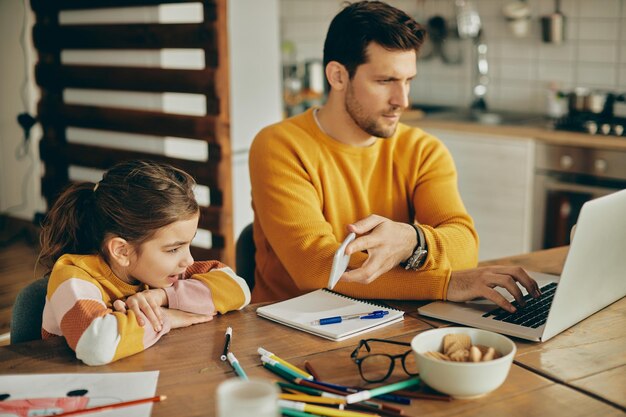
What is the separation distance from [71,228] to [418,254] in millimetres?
765

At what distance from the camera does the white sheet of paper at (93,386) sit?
119cm

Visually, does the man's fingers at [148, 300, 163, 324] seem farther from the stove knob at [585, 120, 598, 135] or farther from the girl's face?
the stove knob at [585, 120, 598, 135]

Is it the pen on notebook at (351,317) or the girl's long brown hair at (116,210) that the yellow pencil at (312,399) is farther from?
the girl's long brown hair at (116,210)

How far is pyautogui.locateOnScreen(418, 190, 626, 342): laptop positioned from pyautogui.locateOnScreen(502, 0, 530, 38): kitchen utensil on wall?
283cm

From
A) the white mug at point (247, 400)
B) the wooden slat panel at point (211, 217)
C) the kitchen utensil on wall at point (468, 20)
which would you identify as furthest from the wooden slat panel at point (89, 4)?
the white mug at point (247, 400)

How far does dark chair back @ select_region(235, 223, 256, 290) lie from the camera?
6.91ft

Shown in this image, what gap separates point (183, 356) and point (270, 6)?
2.64 m

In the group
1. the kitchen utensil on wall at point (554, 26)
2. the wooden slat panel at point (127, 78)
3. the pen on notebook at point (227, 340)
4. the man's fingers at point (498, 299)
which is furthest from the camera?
the kitchen utensil on wall at point (554, 26)

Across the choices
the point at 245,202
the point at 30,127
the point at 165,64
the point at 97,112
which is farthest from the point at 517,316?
the point at 30,127

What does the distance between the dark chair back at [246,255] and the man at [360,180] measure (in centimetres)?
3

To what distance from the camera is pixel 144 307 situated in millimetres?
1467

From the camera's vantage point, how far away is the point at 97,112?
402 centimetres

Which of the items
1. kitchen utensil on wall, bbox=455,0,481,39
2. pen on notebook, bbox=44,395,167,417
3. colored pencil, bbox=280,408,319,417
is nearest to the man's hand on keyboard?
colored pencil, bbox=280,408,319,417

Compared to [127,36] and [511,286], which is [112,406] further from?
[127,36]
